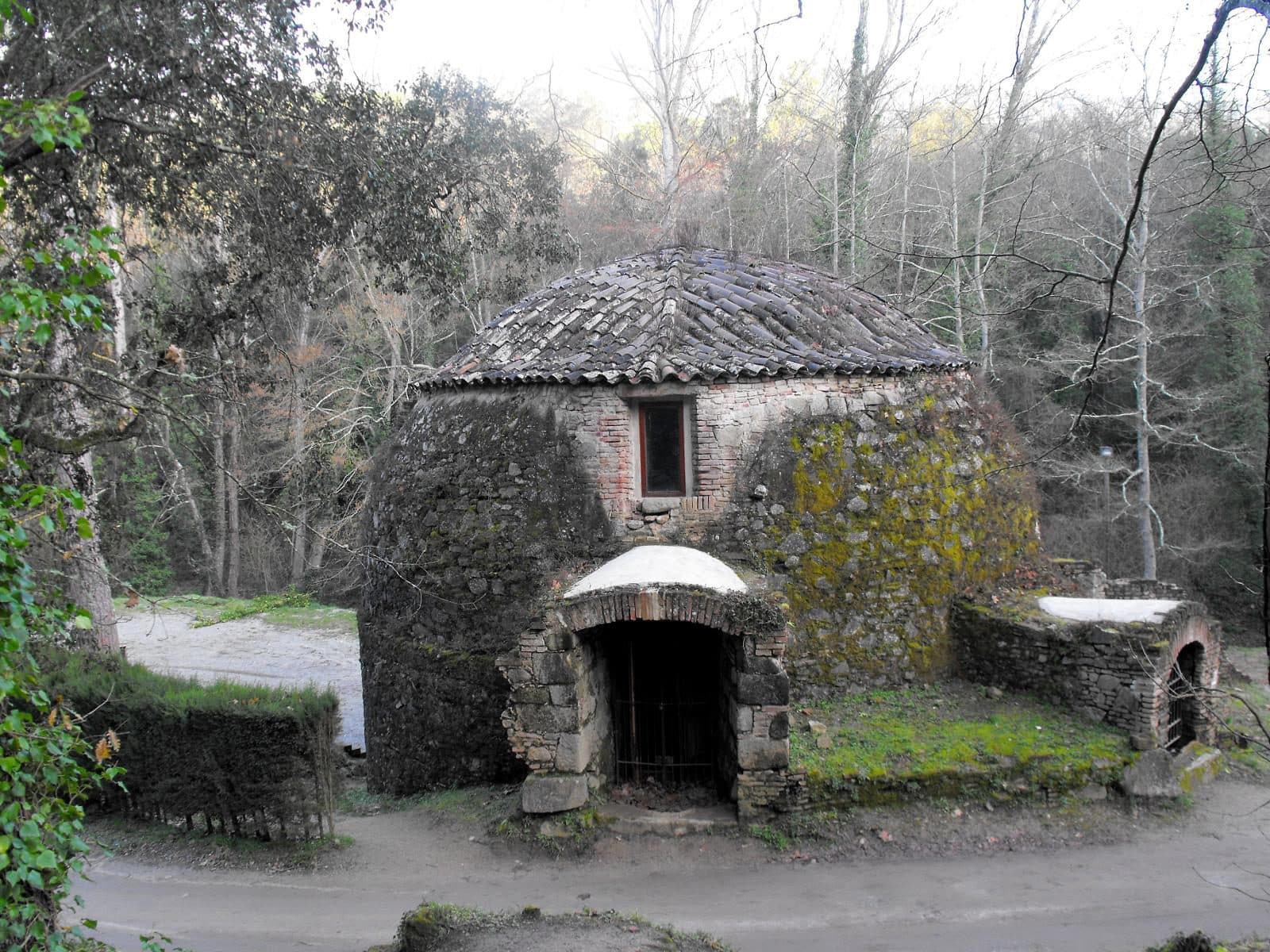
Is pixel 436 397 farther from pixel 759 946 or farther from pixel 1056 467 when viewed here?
pixel 1056 467

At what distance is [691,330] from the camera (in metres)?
9.33

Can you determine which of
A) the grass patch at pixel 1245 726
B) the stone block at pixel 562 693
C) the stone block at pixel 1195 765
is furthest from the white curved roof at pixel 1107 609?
the stone block at pixel 562 693

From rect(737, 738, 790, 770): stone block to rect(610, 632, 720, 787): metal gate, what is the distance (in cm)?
125

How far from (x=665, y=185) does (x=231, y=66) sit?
17.3 meters

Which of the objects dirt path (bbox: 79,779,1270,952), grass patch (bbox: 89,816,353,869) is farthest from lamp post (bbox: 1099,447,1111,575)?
grass patch (bbox: 89,816,353,869)

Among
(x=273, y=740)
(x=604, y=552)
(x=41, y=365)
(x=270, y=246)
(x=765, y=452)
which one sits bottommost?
(x=273, y=740)

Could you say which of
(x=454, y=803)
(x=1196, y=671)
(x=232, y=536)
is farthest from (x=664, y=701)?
(x=232, y=536)

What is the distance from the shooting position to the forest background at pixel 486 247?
7141 mm

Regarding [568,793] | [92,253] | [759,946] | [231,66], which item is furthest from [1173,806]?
[231,66]

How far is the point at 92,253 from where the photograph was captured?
4164mm

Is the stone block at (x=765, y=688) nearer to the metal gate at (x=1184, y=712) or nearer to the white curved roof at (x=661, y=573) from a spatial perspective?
the white curved roof at (x=661, y=573)

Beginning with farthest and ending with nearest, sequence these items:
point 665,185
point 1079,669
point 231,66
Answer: point 665,185
point 1079,669
point 231,66

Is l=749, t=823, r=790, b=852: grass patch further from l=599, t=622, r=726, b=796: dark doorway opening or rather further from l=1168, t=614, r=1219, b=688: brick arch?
l=1168, t=614, r=1219, b=688: brick arch

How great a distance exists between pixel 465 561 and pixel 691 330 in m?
3.52
